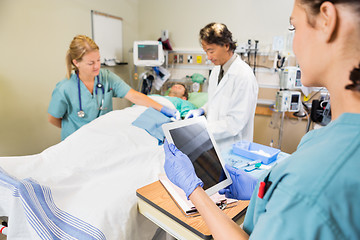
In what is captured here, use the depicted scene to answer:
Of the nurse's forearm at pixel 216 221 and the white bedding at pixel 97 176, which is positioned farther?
the white bedding at pixel 97 176

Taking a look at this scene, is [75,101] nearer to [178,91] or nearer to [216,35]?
[216,35]

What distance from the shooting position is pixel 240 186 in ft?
3.25

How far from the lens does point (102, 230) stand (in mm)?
975

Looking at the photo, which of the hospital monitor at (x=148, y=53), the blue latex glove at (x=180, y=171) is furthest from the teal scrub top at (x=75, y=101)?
the blue latex glove at (x=180, y=171)

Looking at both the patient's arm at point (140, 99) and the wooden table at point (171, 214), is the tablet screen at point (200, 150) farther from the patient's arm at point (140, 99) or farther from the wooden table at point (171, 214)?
the patient's arm at point (140, 99)

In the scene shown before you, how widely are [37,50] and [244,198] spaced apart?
254 centimetres

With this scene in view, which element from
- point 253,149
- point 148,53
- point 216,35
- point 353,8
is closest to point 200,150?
point 253,149

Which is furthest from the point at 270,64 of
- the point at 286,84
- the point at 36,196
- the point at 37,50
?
the point at 36,196

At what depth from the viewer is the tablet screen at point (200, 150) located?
935 mm

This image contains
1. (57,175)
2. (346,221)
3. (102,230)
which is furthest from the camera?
(57,175)

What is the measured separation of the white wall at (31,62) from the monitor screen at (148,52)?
0.77m

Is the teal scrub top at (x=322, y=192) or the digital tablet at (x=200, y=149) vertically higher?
the teal scrub top at (x=322, y=192)

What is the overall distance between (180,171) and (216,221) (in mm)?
211

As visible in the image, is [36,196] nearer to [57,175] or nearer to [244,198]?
[57,175]
